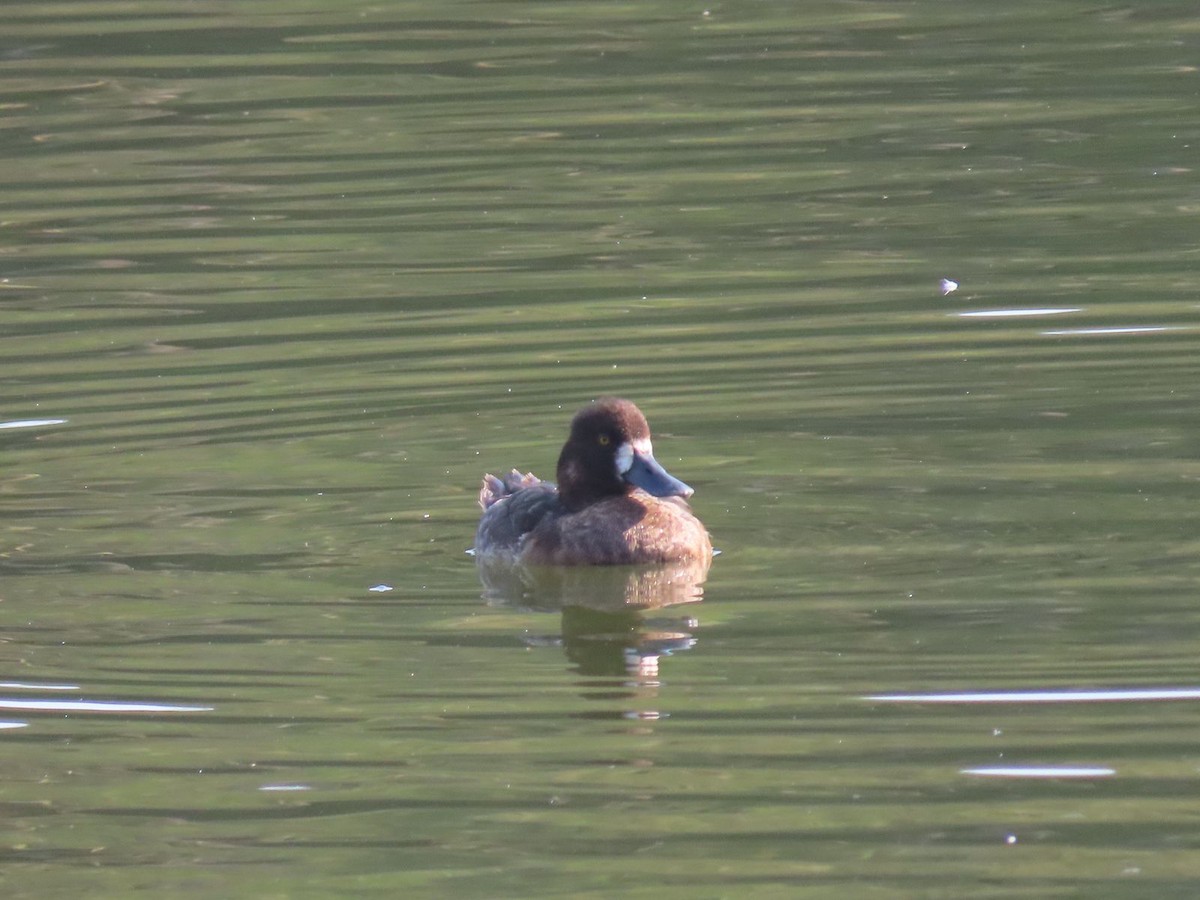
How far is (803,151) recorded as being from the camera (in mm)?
16656

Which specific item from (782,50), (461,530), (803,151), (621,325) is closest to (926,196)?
(803,151)

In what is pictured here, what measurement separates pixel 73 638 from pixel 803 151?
8.71m

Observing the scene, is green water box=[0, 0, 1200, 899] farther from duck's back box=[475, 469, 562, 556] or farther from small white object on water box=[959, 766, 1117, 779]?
duck's back box=[475, 469, 562, 556]

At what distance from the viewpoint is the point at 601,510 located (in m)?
10.1

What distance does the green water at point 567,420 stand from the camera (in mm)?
7043

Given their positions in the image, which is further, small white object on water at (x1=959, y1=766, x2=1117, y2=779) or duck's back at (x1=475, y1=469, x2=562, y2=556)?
duck's back at (x1=475, y1=469, x2=562, y2=556)

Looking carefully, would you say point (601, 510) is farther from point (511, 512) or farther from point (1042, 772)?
point (1042, 772)

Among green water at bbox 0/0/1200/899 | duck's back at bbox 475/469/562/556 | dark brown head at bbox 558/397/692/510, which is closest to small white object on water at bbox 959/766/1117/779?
green water at bbox 0/0/1200/899

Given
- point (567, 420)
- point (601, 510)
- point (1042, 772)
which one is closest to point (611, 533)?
point (601, 510)

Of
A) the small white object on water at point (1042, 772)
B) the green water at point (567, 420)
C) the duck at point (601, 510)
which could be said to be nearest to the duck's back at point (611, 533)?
the duck at point (601, 510)

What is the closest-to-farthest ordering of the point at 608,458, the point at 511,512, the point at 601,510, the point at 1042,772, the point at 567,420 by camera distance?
the point at 1042,772
the point at 511,512
the point at 601,510
the point at 608,458
the point at 567,420

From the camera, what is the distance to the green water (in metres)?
7.04

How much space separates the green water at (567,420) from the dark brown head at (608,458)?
0.38m

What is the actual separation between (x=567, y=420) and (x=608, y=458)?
1494mm
